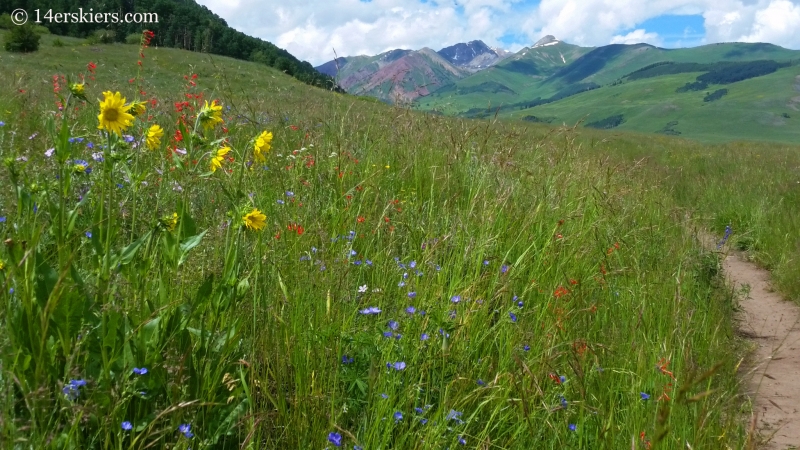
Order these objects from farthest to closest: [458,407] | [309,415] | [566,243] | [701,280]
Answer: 1. [701,280]
2. [566,243]
3. [458,407]
4. [309,415]

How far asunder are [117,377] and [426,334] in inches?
39.7

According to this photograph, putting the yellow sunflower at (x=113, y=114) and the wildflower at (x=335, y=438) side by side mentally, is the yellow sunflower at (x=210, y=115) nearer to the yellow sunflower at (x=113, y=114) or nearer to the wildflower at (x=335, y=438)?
the yellow sunflower at (x=113, y=114)

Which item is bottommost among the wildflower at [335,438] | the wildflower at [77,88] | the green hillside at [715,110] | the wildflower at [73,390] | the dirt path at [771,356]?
the dirt path at [771,356]

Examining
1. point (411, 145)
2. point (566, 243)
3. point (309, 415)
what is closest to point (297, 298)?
point (309, 415)

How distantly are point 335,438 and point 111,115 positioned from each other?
1.12 m

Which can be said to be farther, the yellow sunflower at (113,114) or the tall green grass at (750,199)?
the tall green grass at (750,199)

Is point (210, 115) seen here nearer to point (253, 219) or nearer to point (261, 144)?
point (261, 144)

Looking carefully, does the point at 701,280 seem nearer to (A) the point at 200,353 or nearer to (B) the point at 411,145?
(B) the point at 411,145

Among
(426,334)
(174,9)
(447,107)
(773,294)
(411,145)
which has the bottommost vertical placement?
(773,294)

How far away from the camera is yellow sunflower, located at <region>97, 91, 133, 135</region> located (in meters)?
1.67

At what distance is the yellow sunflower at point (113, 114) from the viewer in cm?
167

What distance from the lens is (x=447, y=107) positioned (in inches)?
235
